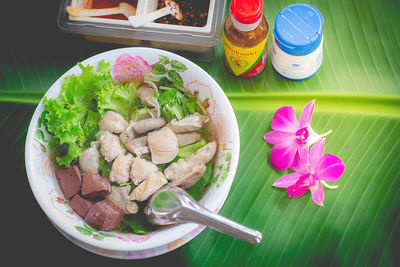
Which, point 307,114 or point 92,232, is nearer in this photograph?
point 92,232

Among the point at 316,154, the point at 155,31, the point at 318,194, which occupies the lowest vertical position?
the point at 318,194

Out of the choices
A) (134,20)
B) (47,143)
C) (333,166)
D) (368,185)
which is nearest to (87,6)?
(134,20)

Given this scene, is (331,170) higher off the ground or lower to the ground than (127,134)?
lower

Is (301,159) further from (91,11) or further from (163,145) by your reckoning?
(91,11)

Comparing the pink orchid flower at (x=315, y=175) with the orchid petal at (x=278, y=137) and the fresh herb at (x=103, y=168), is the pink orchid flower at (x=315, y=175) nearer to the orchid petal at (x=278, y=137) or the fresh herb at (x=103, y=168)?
the orchid petal at (x=278, y=137)

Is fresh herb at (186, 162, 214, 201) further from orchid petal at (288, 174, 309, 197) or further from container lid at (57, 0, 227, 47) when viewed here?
container lid at (57, 0, 227, 47)

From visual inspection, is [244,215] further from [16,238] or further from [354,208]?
[16,238]

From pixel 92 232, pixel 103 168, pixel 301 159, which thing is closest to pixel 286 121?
pixel 301 159
